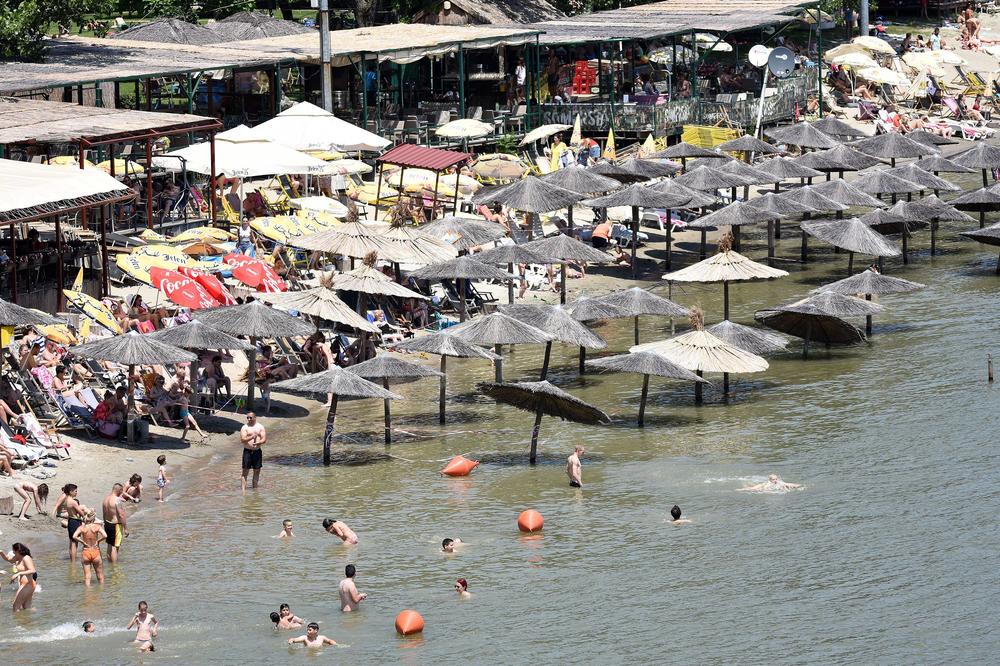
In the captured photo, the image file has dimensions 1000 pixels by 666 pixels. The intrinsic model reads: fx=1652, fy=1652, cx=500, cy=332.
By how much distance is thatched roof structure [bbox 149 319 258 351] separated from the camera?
26.4 meters

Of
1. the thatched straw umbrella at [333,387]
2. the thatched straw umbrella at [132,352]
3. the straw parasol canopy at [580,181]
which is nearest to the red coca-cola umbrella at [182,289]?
Result: the thatched straw umbrella at [132,352]

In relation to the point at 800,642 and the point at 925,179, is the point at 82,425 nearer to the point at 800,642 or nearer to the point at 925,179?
the point at 800,642

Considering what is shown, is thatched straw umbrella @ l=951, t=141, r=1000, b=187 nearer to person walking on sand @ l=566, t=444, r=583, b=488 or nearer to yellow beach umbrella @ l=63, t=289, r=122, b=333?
person walking on sand @ l=566, t=444, r=583, b=488

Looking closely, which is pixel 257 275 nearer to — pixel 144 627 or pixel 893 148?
pixel 144 627

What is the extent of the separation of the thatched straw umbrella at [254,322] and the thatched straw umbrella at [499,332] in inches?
108

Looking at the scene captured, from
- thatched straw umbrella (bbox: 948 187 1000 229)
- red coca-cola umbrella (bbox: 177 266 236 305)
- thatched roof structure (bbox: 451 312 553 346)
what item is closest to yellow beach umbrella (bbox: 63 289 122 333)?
red coca-cola umbrella (bbox: 177 266 236 305)

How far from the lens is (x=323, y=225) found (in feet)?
121

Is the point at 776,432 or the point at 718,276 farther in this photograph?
the point at 718,276

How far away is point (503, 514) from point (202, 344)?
5.86 meters

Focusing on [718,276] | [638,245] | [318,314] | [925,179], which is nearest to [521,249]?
[718,276]

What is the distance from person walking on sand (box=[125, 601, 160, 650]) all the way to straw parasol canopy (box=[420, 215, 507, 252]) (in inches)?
688

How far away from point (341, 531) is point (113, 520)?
304 cm

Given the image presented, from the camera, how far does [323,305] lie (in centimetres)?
2919

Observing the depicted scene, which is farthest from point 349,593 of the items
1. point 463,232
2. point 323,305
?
point 463,232
